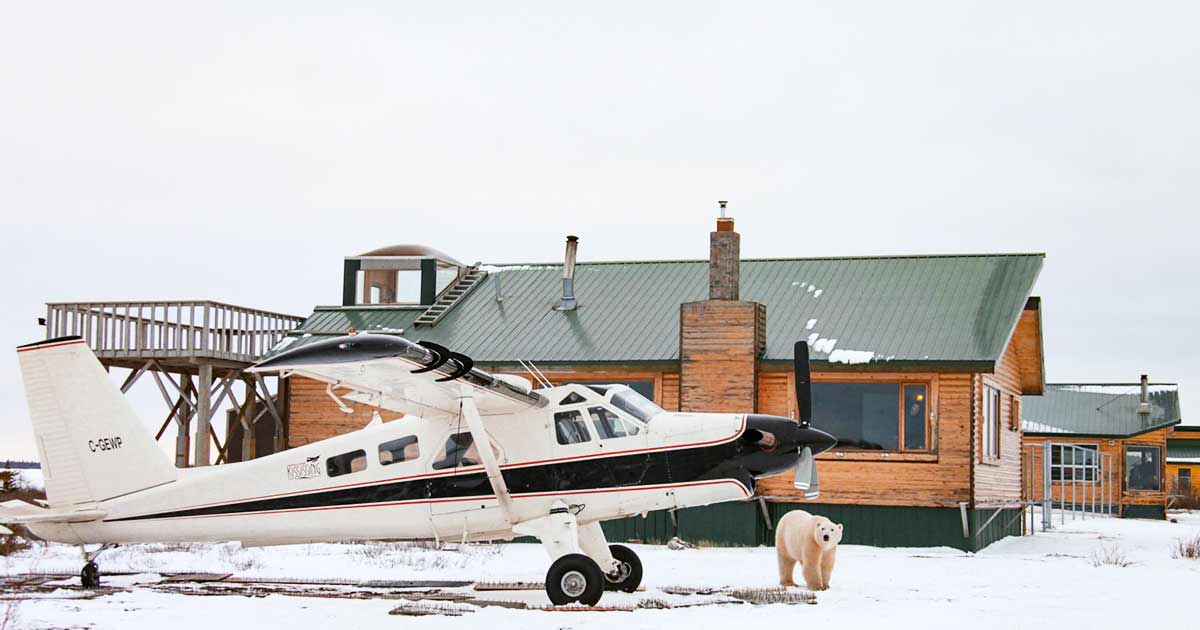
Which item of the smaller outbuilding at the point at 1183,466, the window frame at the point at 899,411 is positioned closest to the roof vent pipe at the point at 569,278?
the window frame at the point at 899,411

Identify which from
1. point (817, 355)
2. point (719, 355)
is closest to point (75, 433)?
point (719, 355)

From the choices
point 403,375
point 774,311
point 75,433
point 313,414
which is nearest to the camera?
point 403,375

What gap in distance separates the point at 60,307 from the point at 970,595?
19.8m

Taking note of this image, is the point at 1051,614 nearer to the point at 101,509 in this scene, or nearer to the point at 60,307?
the point at 101,509

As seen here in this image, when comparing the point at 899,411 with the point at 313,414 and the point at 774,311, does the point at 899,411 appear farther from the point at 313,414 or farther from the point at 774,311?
the point at 313,414

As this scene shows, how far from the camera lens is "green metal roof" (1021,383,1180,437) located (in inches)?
1677

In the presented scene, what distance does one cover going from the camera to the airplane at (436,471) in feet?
45.3

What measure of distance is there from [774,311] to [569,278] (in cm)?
449

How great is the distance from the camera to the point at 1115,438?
42.2 meters

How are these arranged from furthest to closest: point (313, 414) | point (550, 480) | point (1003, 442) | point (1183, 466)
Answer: point (1183, 466) → point (1003, 442) → point (313, 414) → point (550, 480)

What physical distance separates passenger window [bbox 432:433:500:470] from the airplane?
0.05 ft

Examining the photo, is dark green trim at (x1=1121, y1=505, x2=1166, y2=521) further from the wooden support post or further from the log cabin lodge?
the wooden support post

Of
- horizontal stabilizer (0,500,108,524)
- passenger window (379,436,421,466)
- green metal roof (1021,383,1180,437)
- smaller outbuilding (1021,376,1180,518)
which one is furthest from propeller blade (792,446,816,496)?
→ green metal roof (1021,383,1180,437)

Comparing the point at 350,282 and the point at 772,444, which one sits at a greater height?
the point at 350,282
